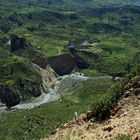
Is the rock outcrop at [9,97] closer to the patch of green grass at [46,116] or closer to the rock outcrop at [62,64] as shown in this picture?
the patch of green grass at [46,116]

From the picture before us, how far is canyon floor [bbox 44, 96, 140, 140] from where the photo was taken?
118 ft

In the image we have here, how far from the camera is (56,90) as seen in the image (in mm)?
135625

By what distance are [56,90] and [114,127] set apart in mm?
98562

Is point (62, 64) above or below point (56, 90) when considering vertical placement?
above

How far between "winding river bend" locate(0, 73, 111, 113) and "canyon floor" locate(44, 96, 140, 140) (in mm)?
78799

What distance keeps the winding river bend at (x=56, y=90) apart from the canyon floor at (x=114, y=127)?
78799 mm

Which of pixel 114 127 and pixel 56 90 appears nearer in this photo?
pixel 114 127

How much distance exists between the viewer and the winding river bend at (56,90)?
404 ft

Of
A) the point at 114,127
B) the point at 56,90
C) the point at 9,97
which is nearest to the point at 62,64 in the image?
the point at 56,90

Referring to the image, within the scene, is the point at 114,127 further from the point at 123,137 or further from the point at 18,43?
the point at 18,43

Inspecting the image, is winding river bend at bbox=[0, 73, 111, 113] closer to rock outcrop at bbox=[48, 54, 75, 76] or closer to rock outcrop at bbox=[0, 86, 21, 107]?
rock outcrop at bbox=[0, 86, 21, 107]

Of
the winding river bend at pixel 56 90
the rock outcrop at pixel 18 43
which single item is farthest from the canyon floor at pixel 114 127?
the rock outcrop at pixel 18 43

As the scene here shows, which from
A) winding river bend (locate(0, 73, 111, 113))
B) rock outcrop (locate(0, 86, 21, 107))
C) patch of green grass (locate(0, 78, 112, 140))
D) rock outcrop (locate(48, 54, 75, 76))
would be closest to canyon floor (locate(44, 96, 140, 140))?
patch of green grass (locate(0, 78, 112, 140))

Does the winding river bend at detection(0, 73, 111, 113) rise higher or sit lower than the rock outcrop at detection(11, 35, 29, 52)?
lower
